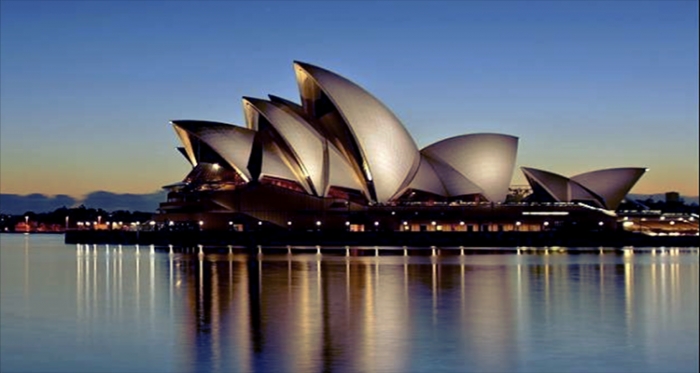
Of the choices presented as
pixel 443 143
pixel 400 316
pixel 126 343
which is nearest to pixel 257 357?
pixel 126 343

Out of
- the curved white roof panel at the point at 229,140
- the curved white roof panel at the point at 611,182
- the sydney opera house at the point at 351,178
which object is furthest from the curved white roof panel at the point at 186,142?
the curved white roof panel at the point at 611,182

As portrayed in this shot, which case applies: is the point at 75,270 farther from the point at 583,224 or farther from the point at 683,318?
the point at 583,224

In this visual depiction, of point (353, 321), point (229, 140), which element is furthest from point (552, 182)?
point (353, 321)

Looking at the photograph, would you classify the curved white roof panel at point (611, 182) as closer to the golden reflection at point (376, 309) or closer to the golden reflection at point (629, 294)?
the golden reflection at point (629, 294)

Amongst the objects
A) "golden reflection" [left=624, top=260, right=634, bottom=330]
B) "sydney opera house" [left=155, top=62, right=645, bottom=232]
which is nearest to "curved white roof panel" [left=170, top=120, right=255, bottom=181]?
"sydney opera house" [left=155, top=62, right=645, bottom=232]

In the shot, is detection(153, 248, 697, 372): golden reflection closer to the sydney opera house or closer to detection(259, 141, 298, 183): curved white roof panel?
the sydney opera house

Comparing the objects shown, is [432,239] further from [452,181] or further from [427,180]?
Answer: [452,181]
